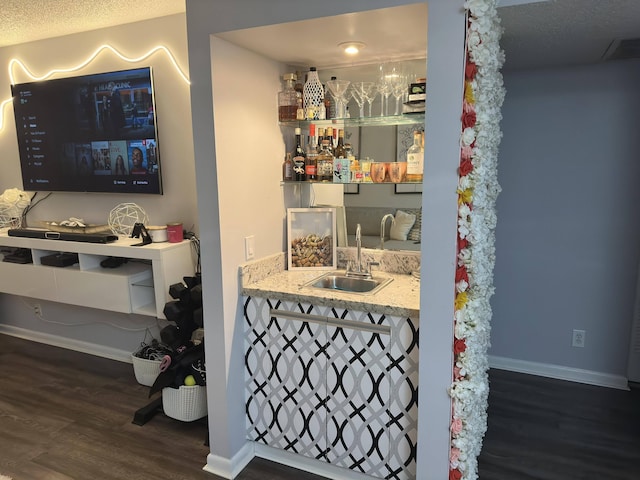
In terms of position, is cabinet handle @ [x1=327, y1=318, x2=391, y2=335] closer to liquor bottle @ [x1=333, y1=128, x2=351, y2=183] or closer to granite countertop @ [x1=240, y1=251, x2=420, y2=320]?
granite countertop @ [x1=240, y1=251, x2=420, y2=320]

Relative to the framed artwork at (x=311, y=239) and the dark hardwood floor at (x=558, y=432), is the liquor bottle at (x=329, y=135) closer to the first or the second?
the framed artwork at (x=311, y=239)

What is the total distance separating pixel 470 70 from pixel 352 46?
72cm

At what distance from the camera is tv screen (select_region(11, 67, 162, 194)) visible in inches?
121

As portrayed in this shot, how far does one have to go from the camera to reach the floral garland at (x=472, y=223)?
1.61m

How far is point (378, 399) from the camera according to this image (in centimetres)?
207

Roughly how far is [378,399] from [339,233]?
966mm

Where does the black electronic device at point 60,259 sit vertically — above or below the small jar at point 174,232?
below

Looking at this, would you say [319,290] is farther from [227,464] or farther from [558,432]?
[558,432]

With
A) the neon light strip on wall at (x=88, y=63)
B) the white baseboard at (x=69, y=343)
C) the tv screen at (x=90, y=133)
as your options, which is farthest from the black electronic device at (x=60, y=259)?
the neon light strip on wall at (x=88, y=63)

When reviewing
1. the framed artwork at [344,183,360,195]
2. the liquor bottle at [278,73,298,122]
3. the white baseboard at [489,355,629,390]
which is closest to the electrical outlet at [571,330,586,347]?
the white baseboard at [489,355,629,390]

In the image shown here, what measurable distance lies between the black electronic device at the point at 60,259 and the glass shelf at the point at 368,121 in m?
1.94

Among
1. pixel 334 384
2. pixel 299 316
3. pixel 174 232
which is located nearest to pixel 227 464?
pixel 334 384

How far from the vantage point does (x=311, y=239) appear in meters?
2.66

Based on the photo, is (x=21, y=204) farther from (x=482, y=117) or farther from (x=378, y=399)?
(x=482, y=117)
